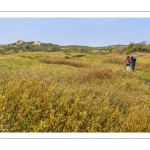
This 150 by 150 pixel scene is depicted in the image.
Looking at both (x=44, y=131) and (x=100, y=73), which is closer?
(x=44, y=131)

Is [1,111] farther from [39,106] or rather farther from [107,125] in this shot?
[107,125]

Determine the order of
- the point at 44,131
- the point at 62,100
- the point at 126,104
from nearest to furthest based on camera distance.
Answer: the point at 44,131 < the point at 62,100 < the point at 126,104

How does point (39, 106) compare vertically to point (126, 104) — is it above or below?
above

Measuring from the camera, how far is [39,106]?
4320mm

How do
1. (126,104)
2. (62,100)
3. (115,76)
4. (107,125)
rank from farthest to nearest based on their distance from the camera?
(115,76), (126,104), (62,100), (107,125)

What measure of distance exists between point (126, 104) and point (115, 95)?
0.52 m

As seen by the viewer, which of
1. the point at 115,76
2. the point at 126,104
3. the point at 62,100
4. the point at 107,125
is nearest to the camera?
the point at 107,125

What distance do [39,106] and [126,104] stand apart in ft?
10.6

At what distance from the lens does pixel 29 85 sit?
5.22 meters
